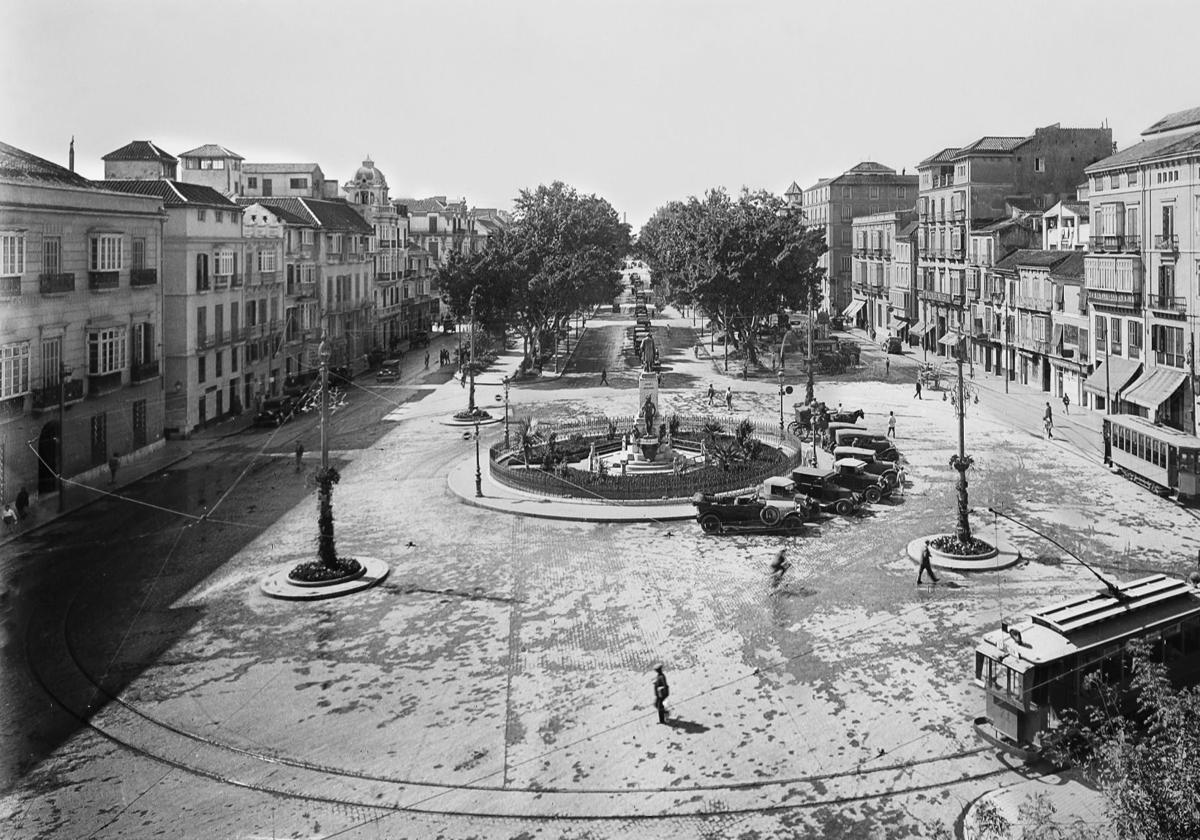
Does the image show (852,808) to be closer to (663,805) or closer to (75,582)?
(663,805)

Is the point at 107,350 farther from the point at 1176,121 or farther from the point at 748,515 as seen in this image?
the point at 1176,121

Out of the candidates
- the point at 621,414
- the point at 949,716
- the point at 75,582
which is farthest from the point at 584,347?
the point at 949,716

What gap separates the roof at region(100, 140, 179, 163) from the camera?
61.5 metres

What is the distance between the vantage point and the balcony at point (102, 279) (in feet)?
143

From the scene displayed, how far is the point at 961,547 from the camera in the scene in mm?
31734

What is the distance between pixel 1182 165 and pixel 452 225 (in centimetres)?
10093

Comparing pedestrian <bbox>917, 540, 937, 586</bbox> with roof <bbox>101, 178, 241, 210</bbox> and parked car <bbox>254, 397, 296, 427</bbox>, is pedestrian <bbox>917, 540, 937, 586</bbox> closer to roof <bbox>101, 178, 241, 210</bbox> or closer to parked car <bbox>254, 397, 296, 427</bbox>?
parked car <bbox>254, 397, 296, 427</bbox>

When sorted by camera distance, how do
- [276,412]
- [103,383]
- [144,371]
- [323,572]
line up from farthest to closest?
[276,412], [144,371], [103,383], [323,572]

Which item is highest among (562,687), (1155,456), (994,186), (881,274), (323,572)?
(994,186)

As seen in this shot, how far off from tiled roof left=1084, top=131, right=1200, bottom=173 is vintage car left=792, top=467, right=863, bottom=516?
26.3m

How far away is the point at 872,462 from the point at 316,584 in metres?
23.3

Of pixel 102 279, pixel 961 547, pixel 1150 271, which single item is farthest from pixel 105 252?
pixel 1150 271

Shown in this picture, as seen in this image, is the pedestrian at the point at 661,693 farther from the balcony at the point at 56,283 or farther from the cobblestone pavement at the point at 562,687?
the balcony at the point at 56,283

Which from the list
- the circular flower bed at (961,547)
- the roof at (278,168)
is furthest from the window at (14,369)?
the roof at (278,168)
